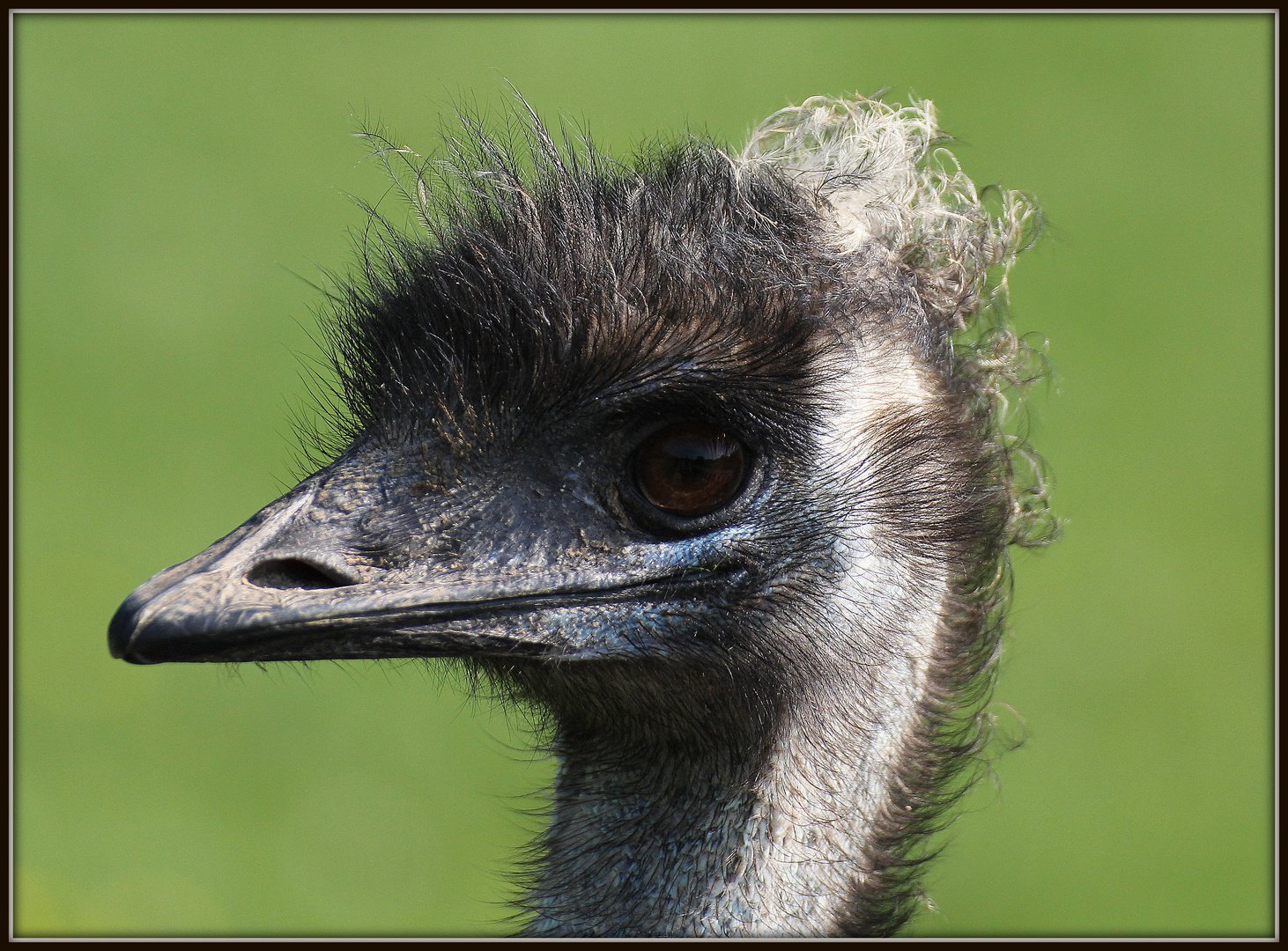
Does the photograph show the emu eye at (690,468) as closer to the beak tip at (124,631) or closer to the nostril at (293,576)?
the nostril at (293,576)

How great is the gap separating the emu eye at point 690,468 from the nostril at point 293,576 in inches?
19.6

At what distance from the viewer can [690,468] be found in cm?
224

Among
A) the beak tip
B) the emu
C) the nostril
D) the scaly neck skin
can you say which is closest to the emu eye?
the emu

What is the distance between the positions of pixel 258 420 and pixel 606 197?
6.57 meters

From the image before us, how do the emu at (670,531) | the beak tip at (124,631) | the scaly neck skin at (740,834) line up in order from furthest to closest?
1. the scaly neck skin at (740,834)
2. the emu at (670,531)
3. the beak tip at (124,631)

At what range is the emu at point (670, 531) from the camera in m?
2.16

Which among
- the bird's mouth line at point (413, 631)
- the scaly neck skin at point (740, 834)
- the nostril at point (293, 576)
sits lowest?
the scaly neck skin at point (740, 834)

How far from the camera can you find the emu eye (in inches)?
88.3

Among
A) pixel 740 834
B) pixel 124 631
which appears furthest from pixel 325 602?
pixel 740 834

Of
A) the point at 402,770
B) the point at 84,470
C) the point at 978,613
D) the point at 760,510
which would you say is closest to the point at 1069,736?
the point at 402,770

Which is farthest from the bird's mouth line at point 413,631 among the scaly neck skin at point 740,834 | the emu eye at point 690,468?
the scaly neck skin at point 740,834

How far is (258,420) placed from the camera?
8633 millimetres

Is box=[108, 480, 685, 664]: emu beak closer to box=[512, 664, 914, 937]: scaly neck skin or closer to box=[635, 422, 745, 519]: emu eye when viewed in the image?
box=[635, 422, 745, 519]: emu eye

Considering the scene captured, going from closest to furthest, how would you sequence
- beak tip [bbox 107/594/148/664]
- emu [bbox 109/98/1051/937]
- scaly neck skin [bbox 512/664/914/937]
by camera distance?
beak tip [bbox 107/594/148/664], emu [bbox 109/98/1051/937], scaly neck skin [bbox 512/664/914/937]
